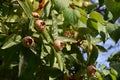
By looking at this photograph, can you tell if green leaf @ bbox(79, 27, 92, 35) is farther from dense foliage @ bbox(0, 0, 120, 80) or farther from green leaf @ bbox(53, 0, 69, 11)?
green leaf @ bbox(53, 0, 69, 11)

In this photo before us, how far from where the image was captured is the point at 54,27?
62.3 inches

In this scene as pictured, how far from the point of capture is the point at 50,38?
5.10ft

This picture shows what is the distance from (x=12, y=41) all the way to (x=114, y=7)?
467 millimetres

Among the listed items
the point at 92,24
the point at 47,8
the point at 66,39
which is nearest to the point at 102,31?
the point at 92,24

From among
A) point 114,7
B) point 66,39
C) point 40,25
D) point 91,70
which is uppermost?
point 114,7

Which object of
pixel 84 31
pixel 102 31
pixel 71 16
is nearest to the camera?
pixel 71 16

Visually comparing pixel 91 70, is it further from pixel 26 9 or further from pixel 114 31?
pixel 26 9

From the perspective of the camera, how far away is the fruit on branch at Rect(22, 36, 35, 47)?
1.49m

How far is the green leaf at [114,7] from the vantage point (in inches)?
53.9

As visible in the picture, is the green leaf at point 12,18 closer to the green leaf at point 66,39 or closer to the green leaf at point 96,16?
the green leaf at point 66,39

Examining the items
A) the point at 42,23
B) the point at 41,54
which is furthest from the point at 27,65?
the point at 42,23

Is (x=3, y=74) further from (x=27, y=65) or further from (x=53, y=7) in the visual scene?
(x=53, y=7)

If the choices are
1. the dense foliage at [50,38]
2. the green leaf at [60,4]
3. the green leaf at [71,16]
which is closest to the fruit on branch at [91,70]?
the dense foliage at [50,38]

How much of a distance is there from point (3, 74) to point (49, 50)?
12.2 inches
